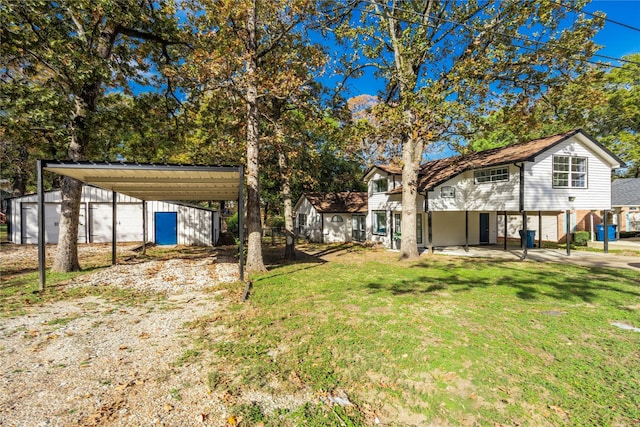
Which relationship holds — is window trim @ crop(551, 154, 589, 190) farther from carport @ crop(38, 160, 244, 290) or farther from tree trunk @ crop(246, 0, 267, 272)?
carport @ crop(38, 160, 244, 290)

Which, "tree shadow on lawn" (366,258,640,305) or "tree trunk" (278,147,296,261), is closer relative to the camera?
"tree shadow on lawn" (366,258,640,305)

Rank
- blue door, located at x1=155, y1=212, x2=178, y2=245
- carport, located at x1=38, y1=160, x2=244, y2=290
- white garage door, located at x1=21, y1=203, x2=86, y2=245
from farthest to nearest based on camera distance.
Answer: blue door, located at x1=155, y1=212, x2=178, y2=245 < white garage door, located at x1=21, y1=203, x2=86, y2=245 < carport, located at x1=38, y1=160, x2=244, y2=290

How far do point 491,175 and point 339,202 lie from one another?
11083 mm

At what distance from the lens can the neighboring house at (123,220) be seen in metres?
17.7

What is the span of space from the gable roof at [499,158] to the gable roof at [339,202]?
15.6 ft

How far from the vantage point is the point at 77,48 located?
800 centimetres

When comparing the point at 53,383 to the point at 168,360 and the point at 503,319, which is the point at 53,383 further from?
the point at 503,319

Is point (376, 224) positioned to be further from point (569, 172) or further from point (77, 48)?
point (77, 48)

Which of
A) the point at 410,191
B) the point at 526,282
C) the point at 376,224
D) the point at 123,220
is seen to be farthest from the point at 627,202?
the point at 123,220

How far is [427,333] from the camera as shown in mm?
4590

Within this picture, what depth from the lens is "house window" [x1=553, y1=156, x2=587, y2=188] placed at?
1301 centimetres

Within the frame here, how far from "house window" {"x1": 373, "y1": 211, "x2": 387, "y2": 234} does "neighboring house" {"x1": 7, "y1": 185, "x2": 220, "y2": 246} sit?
10.9 meters

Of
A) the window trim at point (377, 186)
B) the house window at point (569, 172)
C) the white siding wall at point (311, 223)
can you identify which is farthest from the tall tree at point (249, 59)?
the house window at point (569, 172)

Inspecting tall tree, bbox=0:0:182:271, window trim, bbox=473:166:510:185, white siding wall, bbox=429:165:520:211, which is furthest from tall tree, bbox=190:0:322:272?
window trim, bbox=473:166:510:185
